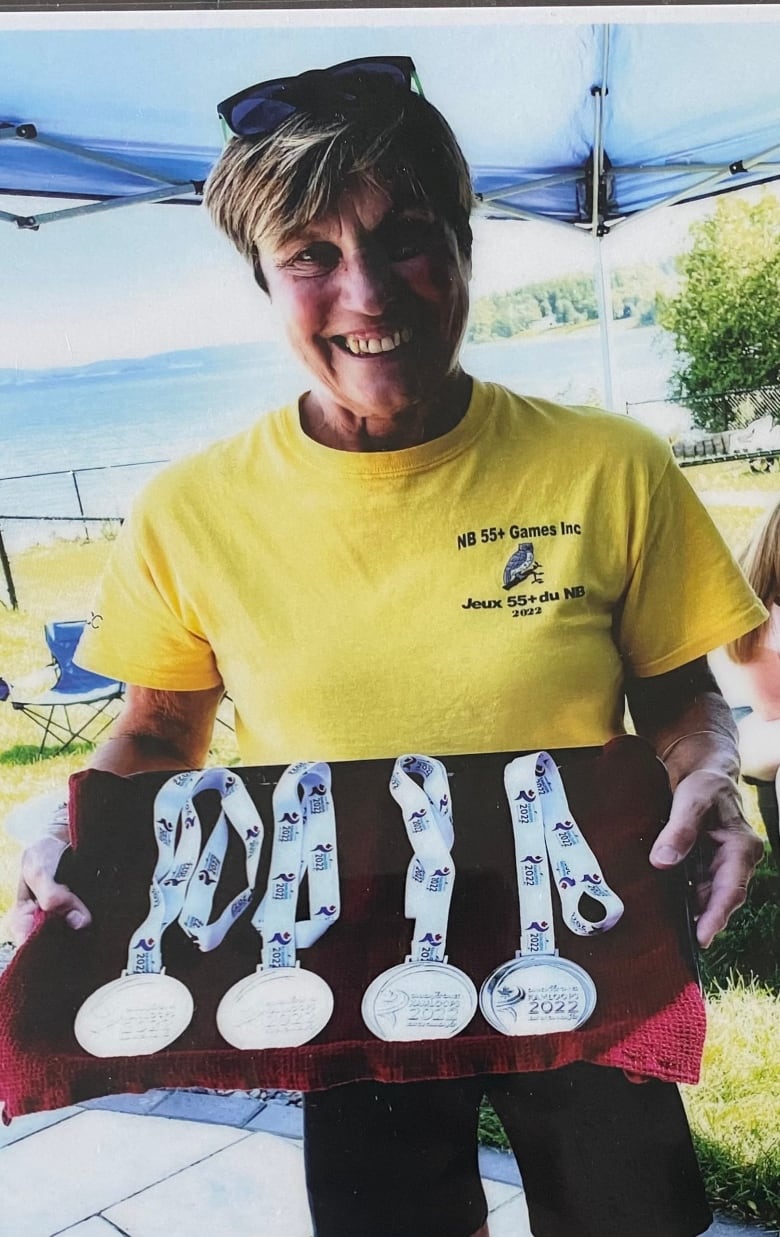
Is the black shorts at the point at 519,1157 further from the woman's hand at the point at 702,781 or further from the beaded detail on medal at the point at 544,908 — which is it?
the woman's hand at the point at 702,781

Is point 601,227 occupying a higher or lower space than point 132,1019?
higher

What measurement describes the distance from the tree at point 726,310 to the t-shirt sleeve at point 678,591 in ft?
0.50

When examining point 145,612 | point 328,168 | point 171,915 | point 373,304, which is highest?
point 328,168

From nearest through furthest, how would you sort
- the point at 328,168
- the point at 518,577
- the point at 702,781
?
the point at 328,168 → the point at 518,577 → the point at 702,781

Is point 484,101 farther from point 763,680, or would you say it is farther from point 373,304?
point 763,680

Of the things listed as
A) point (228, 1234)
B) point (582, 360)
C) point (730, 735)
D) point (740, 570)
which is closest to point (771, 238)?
point (582, 360)

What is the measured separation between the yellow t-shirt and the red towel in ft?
0.34

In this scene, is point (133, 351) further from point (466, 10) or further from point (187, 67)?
point (466, 10)

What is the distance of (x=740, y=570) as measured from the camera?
1.80m

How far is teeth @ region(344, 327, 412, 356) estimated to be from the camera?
1.66 meters

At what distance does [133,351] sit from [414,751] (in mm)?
828

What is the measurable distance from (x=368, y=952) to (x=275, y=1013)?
18 centimetres

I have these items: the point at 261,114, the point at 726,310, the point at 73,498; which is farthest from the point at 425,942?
the point at 261,114

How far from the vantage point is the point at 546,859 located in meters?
1.73
